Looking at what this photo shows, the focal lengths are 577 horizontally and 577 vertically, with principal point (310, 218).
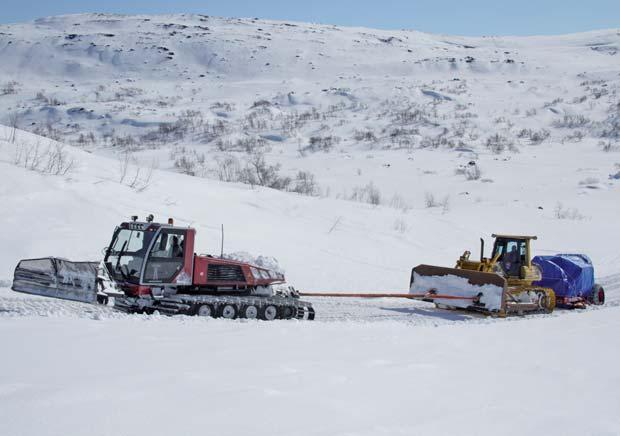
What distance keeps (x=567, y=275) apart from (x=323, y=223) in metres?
8.06

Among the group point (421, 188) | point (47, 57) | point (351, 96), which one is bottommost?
point (421, 188)

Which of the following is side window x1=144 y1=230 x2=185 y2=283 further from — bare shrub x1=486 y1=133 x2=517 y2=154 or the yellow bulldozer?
bare shrub x1=486 y1=133 x2=517 y2=154

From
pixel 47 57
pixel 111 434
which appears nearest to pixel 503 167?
pixel 111 434

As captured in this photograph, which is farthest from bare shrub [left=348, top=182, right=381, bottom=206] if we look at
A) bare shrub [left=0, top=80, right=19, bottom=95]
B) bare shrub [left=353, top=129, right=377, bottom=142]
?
bare shrub [left=0, top=80, right=19, bottom=95]

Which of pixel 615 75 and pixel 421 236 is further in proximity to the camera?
pixel 615 75

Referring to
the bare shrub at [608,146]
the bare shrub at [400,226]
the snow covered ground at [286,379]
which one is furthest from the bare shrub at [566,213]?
the snow covered ground at [286,379]

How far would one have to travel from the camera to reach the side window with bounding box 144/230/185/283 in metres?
9.94

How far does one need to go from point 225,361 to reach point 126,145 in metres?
33.5

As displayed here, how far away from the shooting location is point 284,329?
8305 millimetres

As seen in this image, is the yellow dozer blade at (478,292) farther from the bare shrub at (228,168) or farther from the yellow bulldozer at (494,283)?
the bare shrub at (228,168)

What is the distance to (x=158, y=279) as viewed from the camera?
9.98 metres

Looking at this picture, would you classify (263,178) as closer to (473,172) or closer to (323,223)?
(323,223)

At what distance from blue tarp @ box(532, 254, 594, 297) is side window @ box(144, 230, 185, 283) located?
9.35 meters

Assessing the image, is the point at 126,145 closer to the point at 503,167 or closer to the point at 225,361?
the point at 503,167
